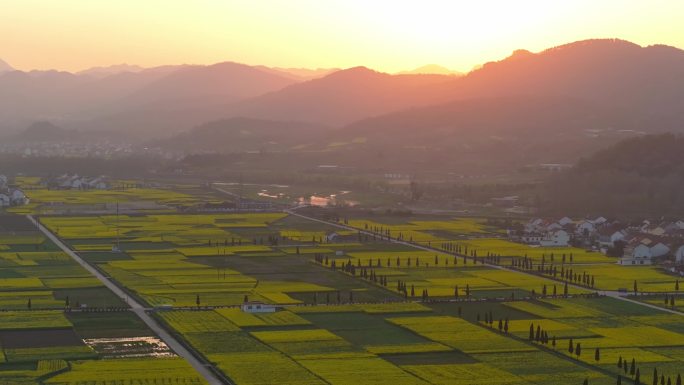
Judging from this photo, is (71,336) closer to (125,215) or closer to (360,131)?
(125,215)

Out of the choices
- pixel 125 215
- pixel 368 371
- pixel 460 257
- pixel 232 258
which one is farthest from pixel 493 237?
pixel 368 371

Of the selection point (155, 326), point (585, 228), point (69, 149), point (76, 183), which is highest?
point (69, 149)

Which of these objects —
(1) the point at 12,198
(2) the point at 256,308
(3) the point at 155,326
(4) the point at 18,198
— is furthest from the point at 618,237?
(1) the point at 12,198

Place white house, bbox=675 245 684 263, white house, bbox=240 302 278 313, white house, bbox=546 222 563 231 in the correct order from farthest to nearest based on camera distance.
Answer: white house, bbox=546 222 563 231
white house, bbox=675 245 684 263
white house, bbox=240 302 278 313

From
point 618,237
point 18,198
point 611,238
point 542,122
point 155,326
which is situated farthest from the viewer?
point 542,122

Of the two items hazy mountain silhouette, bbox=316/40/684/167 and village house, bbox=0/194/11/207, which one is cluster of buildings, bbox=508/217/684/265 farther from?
hazy mountain silhouette, bbox=316/40/684/167

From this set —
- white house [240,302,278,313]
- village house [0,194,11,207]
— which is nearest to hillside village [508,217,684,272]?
white house [240,302,278,313]

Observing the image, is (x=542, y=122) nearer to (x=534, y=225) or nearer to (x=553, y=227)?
(x=534, y=225)
